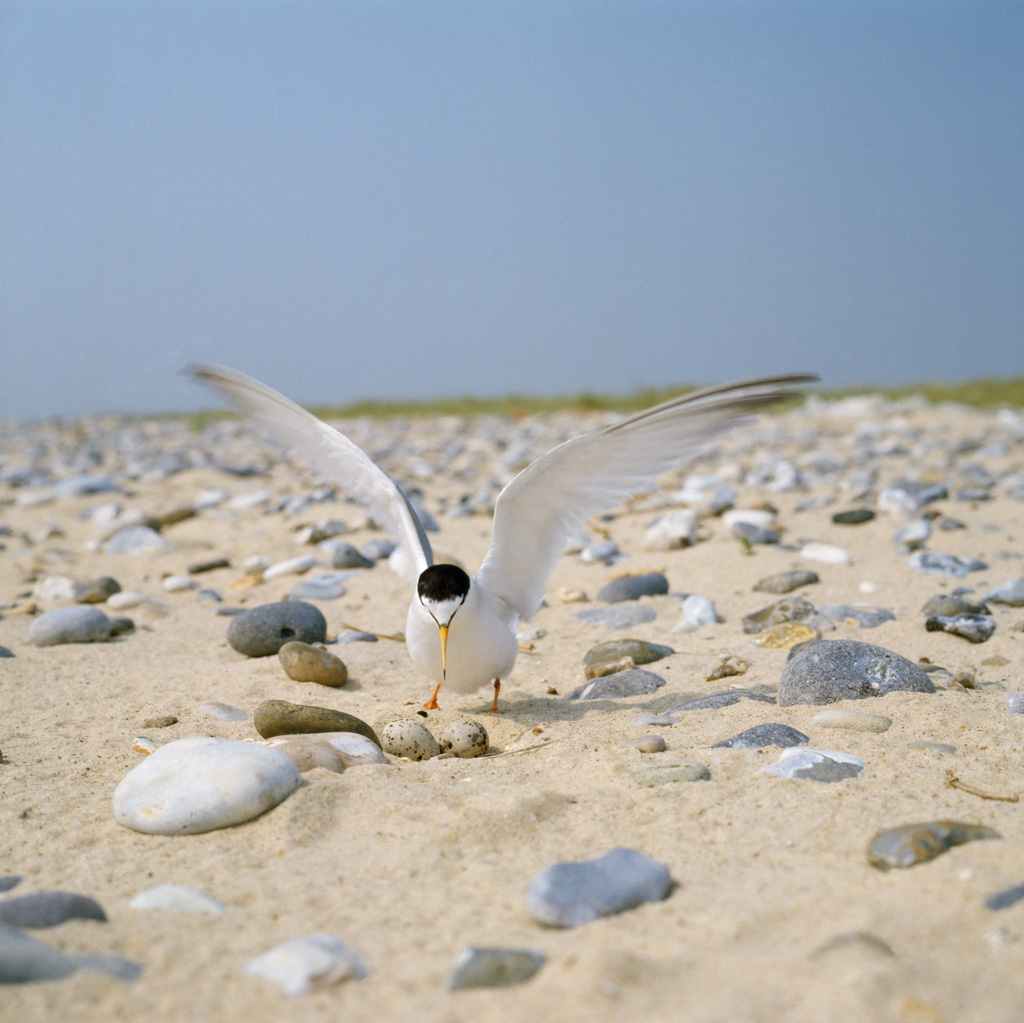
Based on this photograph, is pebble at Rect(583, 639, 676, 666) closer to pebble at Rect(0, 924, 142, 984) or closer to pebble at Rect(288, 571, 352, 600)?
pebble at Rect(288, 571, 352, 600)

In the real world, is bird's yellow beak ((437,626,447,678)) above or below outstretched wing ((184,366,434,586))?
below

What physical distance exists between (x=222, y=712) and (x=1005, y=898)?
250 centimetres

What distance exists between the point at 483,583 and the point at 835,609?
182 centimetres

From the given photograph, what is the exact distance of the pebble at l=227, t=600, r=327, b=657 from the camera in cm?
401

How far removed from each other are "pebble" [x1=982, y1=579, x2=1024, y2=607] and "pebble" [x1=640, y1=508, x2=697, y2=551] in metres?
1.97

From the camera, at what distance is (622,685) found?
137 inches

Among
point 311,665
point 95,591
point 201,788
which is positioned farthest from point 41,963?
point 95,591

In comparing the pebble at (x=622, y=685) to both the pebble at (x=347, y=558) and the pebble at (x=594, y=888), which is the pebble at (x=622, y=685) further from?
the pebble at (x=347, y=558)

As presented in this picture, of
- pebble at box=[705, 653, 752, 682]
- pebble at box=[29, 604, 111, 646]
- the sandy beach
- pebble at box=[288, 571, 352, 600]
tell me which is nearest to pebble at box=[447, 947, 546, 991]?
the sandy beach

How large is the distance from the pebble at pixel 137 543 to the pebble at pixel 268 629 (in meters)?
2.67

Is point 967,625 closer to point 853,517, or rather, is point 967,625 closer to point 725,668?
point 725,668

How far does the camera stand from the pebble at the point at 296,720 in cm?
287

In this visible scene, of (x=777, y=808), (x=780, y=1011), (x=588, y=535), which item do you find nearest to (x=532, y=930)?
(x=780, y=1011)

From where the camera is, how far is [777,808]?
7.02ft
